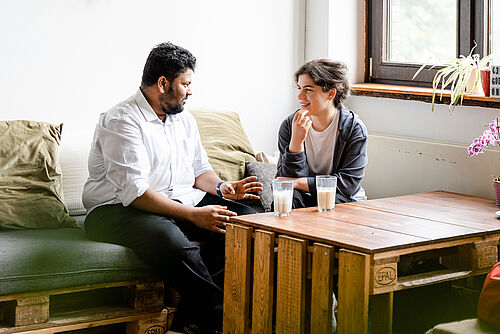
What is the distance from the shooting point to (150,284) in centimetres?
236

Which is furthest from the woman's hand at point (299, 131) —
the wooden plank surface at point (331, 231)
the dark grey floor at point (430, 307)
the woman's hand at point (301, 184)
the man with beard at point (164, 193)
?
the dark grey floor at point (430, 307)

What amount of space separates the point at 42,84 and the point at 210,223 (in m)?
1.11

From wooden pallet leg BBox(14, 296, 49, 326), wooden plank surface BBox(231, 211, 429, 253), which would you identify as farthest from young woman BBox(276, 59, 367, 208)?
wooden pallet leg BBox(14, 296, 49, 326)

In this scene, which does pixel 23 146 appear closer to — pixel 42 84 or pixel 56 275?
pixel 42 84

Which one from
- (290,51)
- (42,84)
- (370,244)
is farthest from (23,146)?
(290,51)

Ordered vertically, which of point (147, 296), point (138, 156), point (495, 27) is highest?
point (495, 27)

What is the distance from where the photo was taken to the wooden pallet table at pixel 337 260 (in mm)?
1884

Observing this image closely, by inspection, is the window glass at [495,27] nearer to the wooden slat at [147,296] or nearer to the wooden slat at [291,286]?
the wooden slat at [291,286]

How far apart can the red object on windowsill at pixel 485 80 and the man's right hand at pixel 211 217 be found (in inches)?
52.8

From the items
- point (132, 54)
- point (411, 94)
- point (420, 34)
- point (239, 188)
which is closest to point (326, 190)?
point (239, 188)

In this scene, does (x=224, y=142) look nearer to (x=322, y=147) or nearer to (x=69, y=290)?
(x=322, y=147)

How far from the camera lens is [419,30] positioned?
3549mm

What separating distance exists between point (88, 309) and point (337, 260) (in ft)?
2.93

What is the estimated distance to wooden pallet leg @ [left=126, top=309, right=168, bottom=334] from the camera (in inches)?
92.4
